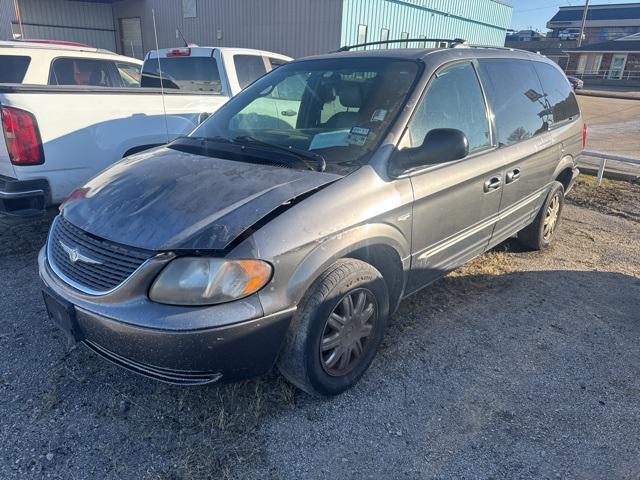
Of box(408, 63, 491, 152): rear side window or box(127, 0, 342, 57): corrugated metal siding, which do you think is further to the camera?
box(127, 0, 342, 57): corrugated metal siding

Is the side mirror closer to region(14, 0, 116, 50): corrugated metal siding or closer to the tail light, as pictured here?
the tail light

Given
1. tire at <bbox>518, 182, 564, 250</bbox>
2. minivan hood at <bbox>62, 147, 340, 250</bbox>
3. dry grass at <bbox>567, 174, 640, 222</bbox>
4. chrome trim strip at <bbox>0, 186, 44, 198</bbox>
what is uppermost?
minivan hood at <bbox>62, 147, 340, 250</bbox>

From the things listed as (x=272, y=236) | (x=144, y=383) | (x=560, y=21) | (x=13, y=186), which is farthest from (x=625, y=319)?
(x=560, y=21)

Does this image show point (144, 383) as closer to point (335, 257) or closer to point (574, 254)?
point (335, 257)

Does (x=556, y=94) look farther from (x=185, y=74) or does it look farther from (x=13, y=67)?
(x=13, y=67)

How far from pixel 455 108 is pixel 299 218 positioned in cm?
159

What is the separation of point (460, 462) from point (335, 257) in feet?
3.81

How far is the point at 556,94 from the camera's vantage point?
4.55 meters

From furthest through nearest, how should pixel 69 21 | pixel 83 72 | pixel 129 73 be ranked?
pixel 69 21
pixel 129 73
pixel 83 72

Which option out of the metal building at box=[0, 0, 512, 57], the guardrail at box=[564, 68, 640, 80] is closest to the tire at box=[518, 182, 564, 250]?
the metal building at box=[0, 0, 512, 57]

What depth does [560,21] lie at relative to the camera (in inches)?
2965

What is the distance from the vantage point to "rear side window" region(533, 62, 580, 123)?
4.38 m

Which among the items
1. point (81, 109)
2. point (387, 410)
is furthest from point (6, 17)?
point (387, 410)

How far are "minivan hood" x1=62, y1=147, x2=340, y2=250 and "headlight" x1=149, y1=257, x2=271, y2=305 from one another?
0.28 ft
